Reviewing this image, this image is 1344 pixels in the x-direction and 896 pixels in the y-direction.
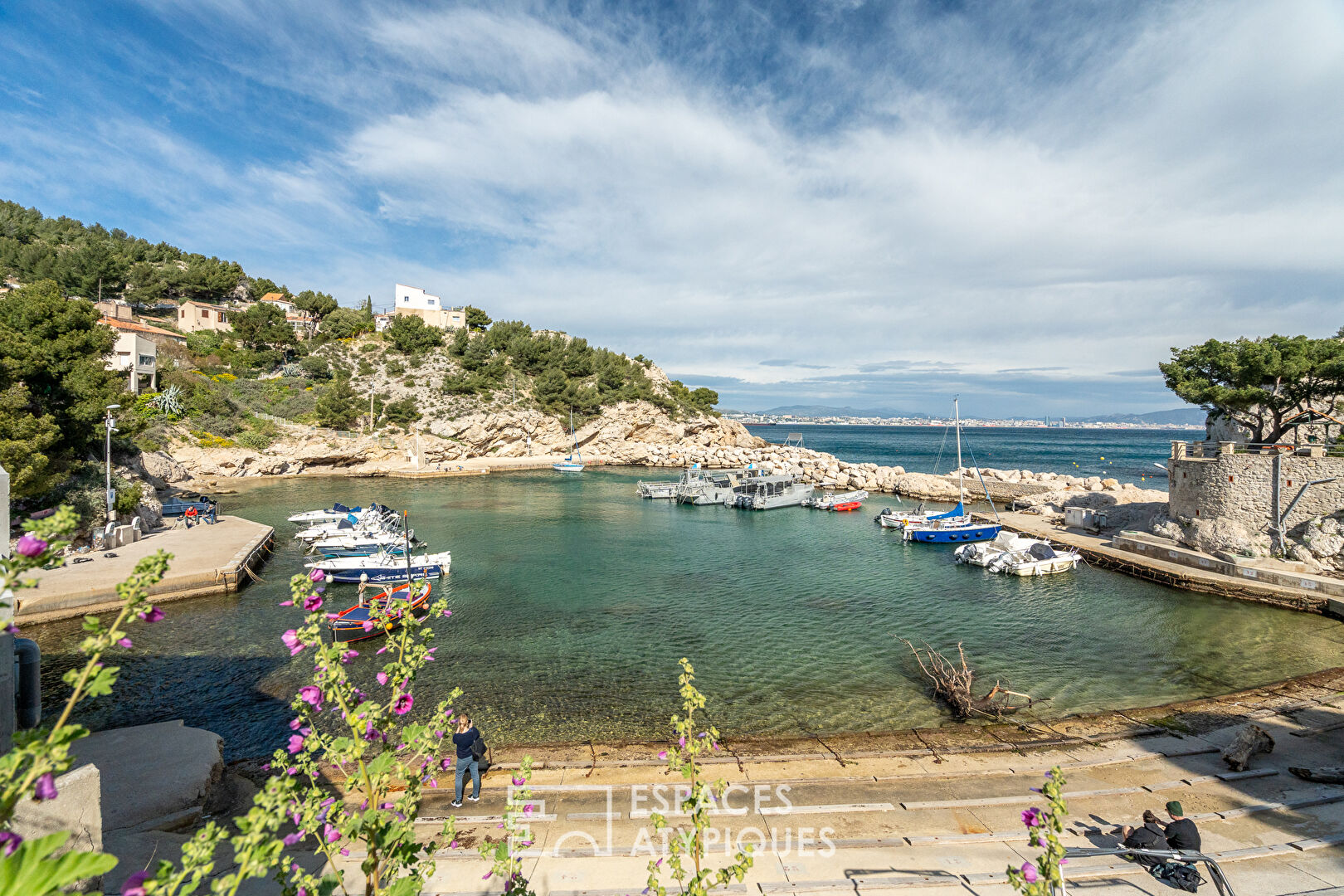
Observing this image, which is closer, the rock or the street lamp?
the rock

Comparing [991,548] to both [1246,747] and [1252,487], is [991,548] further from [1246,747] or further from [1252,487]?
[1246,747]

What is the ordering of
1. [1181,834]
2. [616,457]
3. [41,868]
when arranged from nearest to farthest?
[41,868] → [1181,834] → [616,457]

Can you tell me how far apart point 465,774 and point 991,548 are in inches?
972

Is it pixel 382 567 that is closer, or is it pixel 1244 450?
pixel 382 567

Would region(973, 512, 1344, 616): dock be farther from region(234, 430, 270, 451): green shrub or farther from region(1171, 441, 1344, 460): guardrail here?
region(234, 430, 270, 451): green shrub

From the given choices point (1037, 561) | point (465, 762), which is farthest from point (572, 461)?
point (465, 762)

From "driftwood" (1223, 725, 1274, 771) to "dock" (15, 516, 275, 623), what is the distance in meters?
20.0

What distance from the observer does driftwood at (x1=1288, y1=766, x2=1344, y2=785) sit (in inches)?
339

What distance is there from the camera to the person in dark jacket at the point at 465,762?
8.41m

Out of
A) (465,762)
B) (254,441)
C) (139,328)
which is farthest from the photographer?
(139,328)

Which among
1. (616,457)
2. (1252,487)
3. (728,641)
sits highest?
(1252,487)

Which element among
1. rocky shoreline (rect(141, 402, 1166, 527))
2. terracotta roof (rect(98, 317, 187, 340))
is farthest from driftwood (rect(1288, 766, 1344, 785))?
terracotta roof (rect(98, 317, 187, 340))

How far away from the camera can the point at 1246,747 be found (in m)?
9.24

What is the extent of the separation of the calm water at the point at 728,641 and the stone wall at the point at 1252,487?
447 cm
